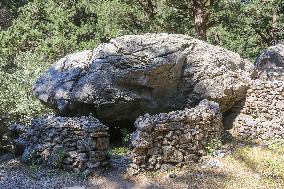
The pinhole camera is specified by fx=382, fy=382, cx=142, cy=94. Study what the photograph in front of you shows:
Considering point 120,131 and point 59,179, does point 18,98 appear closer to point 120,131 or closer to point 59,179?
point 120,131

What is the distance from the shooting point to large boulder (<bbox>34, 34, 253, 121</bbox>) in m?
15.2

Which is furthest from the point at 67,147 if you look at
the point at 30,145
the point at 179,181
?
the point at 179,181

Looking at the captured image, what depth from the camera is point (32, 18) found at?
95.2 ft

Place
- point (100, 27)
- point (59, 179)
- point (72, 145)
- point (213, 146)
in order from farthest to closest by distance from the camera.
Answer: point (100, 27)
point (213, 146)
point (72, 145)
point (59, 179)

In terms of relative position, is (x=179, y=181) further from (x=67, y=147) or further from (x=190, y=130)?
(x=67, y=147)

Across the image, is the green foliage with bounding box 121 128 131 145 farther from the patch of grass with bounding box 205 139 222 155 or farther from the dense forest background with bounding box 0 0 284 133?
the dense forest background with bounding box 0 0 284 133

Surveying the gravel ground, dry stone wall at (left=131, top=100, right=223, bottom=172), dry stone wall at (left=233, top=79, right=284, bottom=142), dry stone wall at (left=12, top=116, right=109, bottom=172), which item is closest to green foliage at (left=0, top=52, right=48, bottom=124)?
dry stone wall at (left=12, top=116, right=109, bottom=172)

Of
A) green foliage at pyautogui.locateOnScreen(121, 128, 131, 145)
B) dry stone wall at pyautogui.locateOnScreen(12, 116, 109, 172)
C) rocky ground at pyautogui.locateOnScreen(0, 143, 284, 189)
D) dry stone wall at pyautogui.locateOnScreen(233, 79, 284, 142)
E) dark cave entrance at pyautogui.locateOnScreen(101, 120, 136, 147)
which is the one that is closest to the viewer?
rocky ground at pyautogui.locateOnScreen(0, 143, 284, 189)

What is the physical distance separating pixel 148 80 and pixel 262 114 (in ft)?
15.8

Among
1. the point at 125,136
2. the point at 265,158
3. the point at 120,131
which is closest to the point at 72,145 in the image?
the point at 125,136

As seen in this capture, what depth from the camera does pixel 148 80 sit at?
15.2 m

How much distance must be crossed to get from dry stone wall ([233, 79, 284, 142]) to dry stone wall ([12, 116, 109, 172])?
5946 millimetres

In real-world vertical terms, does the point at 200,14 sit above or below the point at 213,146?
above

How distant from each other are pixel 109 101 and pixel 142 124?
419 centimetres
